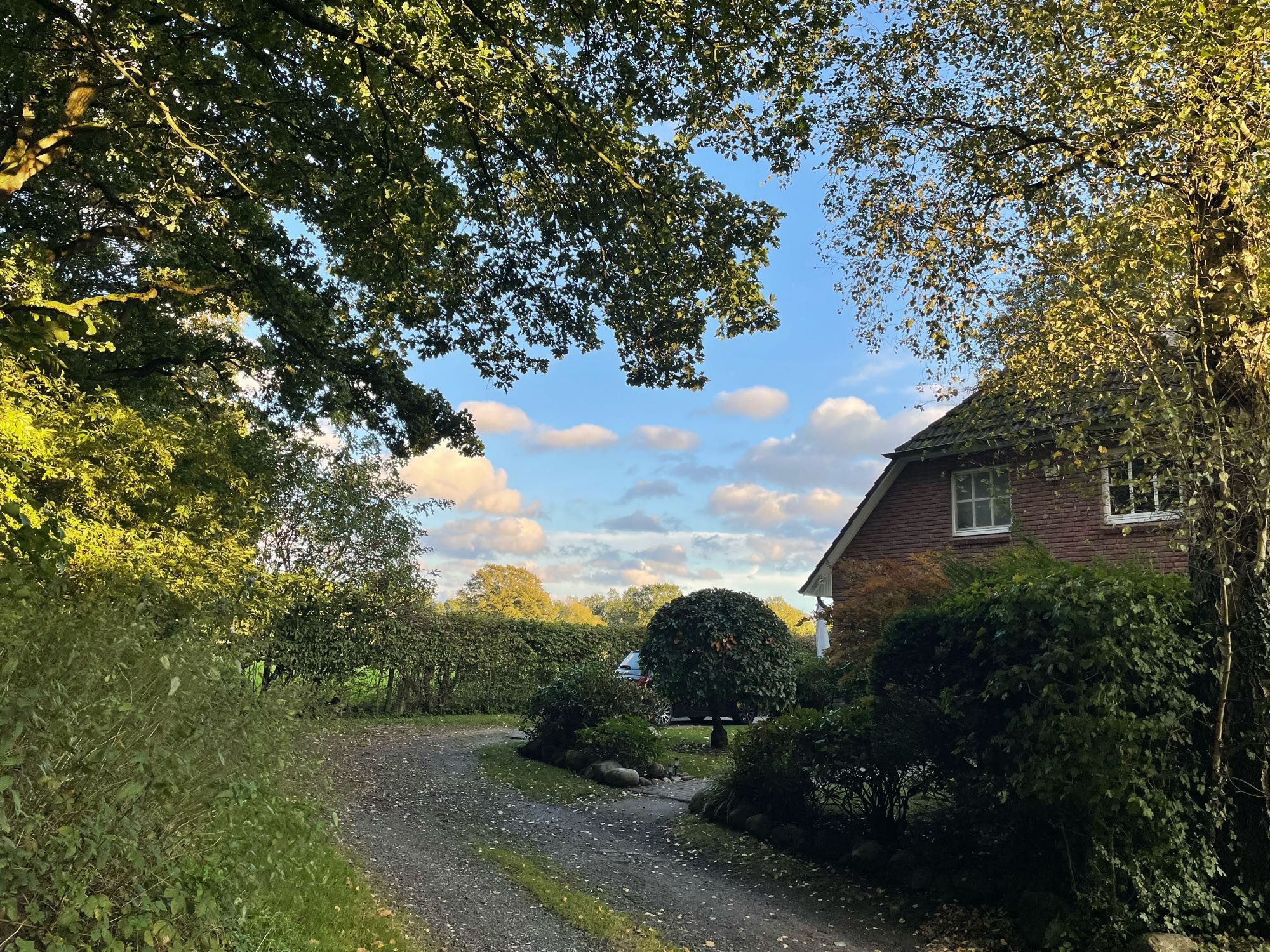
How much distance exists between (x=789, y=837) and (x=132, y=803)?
261 inches

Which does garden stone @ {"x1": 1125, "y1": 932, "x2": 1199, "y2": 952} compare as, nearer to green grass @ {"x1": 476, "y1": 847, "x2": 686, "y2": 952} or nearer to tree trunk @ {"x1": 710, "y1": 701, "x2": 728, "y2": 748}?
green grass @ {"x1": 476, "y1": 847, "x2": 686, "y2": 952}

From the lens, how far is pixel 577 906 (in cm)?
632

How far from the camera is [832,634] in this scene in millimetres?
13898

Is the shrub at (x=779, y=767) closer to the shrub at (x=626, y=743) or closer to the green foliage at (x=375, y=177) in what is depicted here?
the shrub at (x=626, y=743)

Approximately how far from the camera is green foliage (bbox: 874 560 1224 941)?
5.54m

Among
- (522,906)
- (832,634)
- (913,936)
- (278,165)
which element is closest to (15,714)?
(522,906)

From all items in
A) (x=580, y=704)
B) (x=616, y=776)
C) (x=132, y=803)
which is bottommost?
(x=616, y=776)

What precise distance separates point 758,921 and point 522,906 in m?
1.90

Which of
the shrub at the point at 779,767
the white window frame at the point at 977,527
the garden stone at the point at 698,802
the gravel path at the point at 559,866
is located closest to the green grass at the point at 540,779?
the gravel path at the point at 559,866

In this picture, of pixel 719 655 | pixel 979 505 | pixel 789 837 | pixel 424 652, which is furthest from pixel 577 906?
pixel 424 652

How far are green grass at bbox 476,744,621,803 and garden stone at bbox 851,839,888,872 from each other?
4242 mm

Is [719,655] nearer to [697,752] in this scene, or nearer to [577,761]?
[697,752]

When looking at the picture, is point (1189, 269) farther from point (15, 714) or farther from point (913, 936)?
point (15, 714)

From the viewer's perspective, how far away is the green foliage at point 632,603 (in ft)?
326
